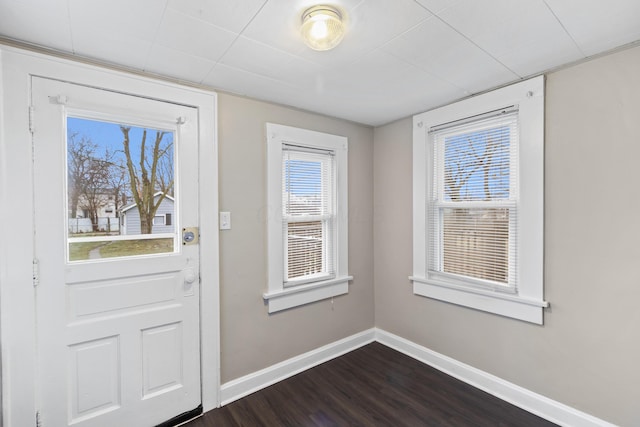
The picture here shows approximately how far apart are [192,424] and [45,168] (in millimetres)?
1789

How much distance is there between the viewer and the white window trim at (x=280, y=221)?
7.73ft

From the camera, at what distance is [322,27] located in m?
1.32

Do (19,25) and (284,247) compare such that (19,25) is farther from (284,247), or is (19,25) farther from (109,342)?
(284,247)

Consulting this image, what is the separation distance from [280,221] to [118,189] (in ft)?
3.69

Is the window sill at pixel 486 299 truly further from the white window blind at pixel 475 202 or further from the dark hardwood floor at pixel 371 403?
the dark hardwood floor at pixel 371 403

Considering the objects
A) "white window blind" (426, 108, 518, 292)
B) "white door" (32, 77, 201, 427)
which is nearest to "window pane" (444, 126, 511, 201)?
"white window blind" (426, 108, 518, 292)

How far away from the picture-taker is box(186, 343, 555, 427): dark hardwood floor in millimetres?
1929

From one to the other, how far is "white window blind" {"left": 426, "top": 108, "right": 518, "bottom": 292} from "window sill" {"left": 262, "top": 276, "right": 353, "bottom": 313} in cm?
83

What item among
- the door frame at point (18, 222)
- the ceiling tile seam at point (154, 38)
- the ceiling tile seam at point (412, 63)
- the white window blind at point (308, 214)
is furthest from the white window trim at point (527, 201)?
the door frame at point (18, 222)

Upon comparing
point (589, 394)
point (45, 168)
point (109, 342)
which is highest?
point (45, 168)

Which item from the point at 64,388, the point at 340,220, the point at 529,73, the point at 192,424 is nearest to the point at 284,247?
the point at 340,220

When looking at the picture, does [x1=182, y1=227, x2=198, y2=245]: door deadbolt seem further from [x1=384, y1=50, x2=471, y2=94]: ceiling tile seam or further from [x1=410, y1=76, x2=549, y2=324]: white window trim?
[x1=410, y1=76, x2=549, y2=324]: white window trim

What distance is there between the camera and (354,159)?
2.94 meters

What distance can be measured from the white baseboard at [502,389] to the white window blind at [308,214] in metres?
1.05
